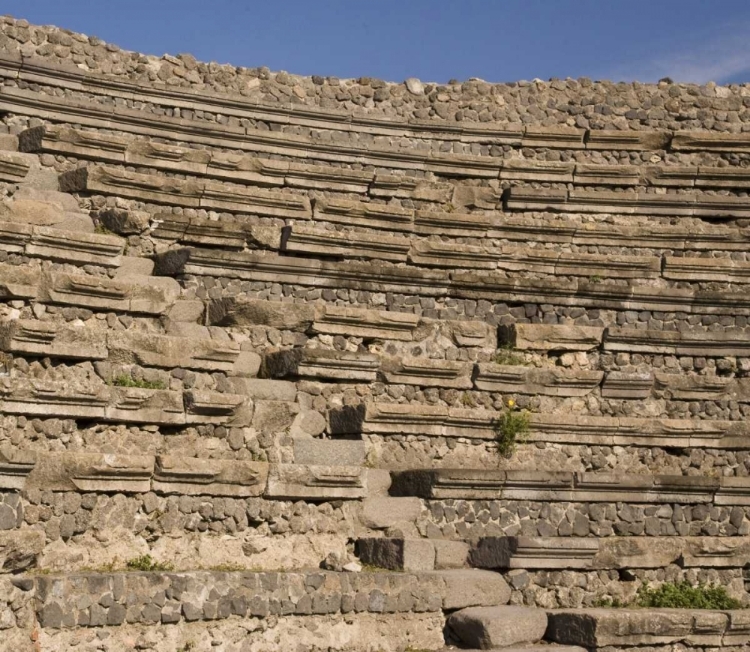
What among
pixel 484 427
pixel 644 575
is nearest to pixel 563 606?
pixel 644 575

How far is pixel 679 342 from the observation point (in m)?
13.3

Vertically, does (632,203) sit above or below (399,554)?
above

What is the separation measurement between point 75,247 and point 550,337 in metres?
4.64

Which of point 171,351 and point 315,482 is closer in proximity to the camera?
point 315,482

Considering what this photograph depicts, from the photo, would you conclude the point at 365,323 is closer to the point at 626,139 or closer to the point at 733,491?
the point at 733,491

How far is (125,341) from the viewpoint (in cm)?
1036

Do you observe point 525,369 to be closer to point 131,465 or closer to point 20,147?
point 131,465

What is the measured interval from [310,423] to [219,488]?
1.61 metres

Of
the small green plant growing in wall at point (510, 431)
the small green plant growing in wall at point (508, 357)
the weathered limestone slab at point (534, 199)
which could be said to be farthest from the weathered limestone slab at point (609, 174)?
the small green plant growing in wall at point (510, 431)

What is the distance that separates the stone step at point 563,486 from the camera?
10812 millimetres

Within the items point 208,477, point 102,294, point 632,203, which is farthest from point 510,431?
point 632,203

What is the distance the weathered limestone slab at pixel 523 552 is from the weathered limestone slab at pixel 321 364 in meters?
1.95

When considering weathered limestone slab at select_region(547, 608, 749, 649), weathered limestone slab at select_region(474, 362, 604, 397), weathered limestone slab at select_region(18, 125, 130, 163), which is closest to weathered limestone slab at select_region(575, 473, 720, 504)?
weathered limestone slab at select_region(547, 608, 749, 649)

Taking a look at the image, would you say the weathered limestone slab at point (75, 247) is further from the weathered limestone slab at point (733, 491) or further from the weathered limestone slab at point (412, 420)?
A: the weathered limestone slab at point (733, 491)
